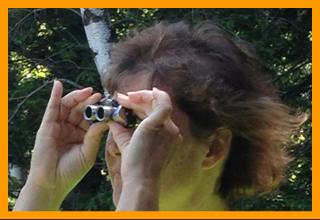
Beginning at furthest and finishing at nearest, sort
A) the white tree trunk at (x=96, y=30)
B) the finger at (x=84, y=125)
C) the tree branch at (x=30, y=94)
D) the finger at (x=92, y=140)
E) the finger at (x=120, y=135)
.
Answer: the tree branch at (x=30, y=94) < the white tree trunk at (x=96, y=30) < the finger at (x=84, y=125) < the finger at (x=92, y=140) < the finger at (x=120, y=135)

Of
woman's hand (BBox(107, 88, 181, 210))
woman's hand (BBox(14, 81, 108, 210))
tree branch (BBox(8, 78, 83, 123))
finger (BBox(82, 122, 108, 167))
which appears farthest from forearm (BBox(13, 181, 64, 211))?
tree branch (BBox(8, 78, 83, 123))

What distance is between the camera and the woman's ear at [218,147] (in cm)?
164

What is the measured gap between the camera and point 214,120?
1669 mm

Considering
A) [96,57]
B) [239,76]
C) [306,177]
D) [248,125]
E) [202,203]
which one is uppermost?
[239,76]

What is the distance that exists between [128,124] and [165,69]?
0.21m

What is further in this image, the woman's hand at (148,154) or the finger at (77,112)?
the finger at (77,112)

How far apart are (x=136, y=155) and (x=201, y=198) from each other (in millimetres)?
324

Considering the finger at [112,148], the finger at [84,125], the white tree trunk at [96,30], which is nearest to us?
the finger at [112,148]

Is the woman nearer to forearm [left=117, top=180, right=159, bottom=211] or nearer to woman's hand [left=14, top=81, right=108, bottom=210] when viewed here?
woman's hand [left=14, top=81, right=108, bottom=210]

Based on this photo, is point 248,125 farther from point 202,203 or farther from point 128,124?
point 128,124

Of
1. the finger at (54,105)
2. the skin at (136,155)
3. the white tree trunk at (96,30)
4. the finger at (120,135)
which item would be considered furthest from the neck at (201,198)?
the white tree trunk at (96,30)

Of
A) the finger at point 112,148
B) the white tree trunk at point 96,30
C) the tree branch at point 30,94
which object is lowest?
the tree branch at point 30,94

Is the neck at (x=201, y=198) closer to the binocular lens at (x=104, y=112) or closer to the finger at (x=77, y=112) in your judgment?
the binocular lens at (x=104, y=112)

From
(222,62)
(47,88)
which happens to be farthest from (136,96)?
(47,88)
